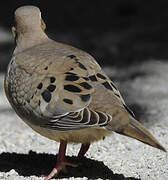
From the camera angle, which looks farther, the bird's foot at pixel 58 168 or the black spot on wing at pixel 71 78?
the bird's foot at pixel 58 168

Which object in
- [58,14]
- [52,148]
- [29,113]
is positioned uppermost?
[29,113]

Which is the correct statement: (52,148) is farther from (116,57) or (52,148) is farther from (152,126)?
(116,57)

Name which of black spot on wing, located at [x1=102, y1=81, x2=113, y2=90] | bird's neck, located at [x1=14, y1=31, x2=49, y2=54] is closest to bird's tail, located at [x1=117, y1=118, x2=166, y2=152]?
black spot on wing, located at [x1=102, y1=81, x2=113, y2=90]

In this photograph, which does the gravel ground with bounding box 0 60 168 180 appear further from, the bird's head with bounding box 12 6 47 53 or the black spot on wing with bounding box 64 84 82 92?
the bird's head with bounding box 12 6 47 53

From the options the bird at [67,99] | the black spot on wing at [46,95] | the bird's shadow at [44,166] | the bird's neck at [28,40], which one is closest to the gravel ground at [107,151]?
the bird's shadow at [44,166]

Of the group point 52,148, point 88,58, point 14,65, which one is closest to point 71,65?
point 88,58

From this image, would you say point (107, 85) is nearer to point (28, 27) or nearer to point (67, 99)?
point (67, 99)

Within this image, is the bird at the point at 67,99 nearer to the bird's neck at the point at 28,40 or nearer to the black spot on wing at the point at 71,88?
the black spot on wing at the point at 71,88
